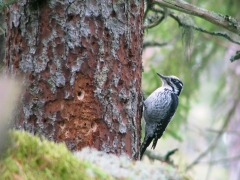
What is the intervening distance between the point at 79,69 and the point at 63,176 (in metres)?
1.39

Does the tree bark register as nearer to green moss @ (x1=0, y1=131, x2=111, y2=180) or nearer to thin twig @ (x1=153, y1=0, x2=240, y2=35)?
thin twig @ (x1=153, y1=0, x2=240, y2=35)

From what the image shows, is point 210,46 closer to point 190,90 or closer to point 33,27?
point 190,90

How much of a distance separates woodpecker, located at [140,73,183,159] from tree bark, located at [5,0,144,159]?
7.45 feet

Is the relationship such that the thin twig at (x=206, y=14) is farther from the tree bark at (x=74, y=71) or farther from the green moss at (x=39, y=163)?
the green moss at (x=39, y=163)

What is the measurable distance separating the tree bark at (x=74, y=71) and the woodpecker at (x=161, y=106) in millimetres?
2270

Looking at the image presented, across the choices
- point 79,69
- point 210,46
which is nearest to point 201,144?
point 210,46

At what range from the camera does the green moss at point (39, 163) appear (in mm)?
1754

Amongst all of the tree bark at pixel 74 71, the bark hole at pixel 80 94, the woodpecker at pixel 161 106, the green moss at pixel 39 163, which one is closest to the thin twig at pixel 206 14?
the tree bark at pixel 74 71

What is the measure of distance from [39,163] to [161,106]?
3.95 m

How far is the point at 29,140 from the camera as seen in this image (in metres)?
1.88

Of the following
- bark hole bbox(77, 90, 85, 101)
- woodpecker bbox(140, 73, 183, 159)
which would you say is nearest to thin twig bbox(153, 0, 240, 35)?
bark hole bbox(77, 90, 85, 101)

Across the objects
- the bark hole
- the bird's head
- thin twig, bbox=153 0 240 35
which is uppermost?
thin twig, bbox=153 0 240 35

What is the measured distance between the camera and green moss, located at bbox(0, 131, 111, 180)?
5.75 ft

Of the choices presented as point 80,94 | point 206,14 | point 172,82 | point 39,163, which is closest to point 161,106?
point 172,82
